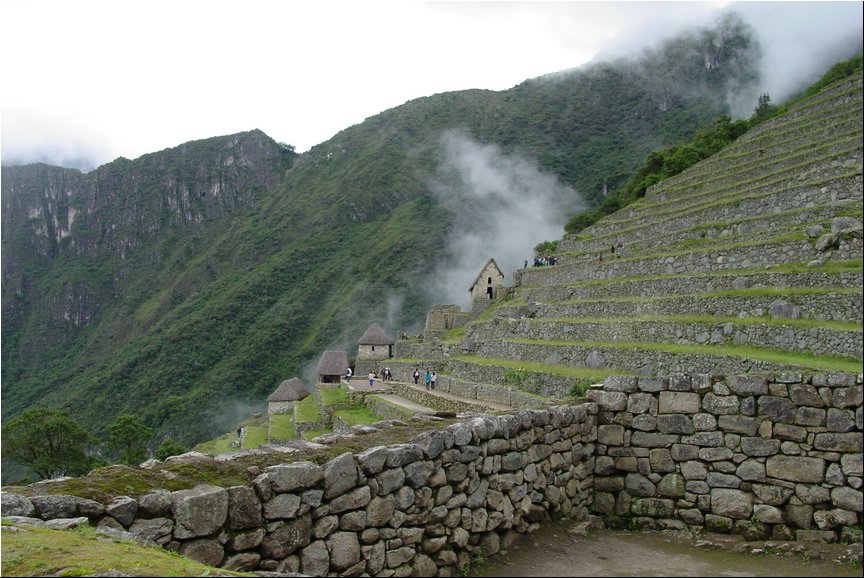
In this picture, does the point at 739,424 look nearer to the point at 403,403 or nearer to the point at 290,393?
the point at 403,403

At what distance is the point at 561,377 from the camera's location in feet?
51.2

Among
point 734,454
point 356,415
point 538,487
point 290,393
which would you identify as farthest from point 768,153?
point 290,393

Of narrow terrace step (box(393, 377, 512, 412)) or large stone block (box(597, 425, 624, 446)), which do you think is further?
narrow terrace step (box(393, 377, 512, 412))

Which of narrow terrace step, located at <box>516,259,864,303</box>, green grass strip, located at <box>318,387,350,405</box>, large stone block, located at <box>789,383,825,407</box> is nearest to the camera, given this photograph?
large stone block, located at <box>789,383,825,407</box>

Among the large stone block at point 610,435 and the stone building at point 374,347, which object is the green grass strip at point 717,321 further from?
the stone building at point 374,347

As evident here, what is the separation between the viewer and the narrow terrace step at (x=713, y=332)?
31.6 feet

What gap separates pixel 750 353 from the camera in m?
11.6

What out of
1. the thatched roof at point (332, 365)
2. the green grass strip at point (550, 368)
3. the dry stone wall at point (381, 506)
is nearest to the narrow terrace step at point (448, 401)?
the green grass strip at point (550, 368)

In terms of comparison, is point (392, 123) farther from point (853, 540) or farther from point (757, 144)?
point (853, 540)

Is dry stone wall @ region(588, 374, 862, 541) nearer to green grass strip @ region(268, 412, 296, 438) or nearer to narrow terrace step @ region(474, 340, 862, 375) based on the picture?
narrow terrace step @ region(474, 340, 862, 375)

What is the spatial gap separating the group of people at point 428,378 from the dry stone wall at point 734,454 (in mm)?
19498

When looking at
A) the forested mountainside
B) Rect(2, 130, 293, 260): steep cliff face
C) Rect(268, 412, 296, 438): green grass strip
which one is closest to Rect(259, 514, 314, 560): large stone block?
Rect(268, 412, 296, 438): green grass strip

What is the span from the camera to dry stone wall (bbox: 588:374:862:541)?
584cm

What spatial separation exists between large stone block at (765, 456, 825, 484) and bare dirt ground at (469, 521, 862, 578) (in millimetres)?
621
